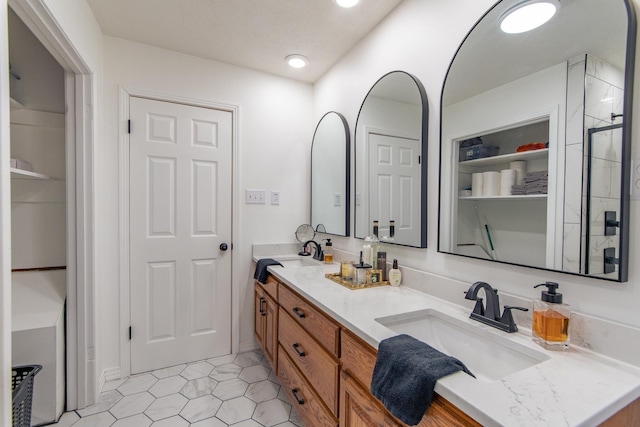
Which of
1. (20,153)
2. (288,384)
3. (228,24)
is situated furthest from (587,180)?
(20,153)

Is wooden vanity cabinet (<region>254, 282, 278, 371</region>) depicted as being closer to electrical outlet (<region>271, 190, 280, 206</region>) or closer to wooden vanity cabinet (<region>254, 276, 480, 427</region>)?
wooden vanity cabinet (<region>254, 276, 480, 427</region>)

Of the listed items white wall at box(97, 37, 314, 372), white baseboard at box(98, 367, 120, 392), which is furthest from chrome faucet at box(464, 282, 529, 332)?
white baseboard at box(98, 367, 120, 392)

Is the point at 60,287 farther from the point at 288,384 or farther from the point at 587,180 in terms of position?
the point at 587,180

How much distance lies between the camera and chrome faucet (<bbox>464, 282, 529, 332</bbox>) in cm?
103

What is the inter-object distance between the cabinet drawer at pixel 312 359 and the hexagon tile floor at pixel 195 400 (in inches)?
16.4

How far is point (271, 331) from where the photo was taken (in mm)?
1993

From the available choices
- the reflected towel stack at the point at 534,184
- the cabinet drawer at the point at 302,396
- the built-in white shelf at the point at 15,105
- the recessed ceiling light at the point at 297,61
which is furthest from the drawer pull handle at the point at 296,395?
the built-in white shelf at the point at 15,105

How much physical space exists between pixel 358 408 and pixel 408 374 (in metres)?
0.39

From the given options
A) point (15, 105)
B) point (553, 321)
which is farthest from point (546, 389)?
point (15, 105)

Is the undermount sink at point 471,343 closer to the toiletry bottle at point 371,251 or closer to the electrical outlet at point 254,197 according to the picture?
the toiletry bottle at point 371,251

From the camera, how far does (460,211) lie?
1324mm

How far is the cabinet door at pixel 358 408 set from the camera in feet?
3.10

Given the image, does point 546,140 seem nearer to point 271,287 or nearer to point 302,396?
point 302,396

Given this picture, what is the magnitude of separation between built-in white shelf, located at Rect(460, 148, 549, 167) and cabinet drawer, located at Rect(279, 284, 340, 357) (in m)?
0.91
